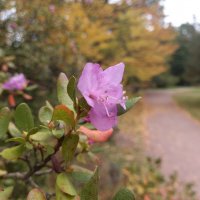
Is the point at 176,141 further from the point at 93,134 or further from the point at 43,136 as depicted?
the point at 43,136

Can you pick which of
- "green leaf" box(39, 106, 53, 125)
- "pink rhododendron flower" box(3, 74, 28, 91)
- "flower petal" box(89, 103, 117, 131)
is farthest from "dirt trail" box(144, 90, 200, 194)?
"flower petal" box(89, 103, 117, 131)

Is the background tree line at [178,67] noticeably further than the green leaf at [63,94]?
Yes

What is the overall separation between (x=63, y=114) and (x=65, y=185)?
20 cm

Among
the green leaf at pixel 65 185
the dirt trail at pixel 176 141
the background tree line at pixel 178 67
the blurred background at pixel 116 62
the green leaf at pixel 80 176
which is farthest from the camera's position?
the background tree line at pixel 178 67

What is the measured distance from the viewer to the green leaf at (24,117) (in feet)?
3.10

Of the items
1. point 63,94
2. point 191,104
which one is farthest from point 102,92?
point 191,104

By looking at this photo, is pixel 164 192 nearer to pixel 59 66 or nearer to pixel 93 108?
pixel 59 66

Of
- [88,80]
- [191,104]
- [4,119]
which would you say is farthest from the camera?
[191,104]

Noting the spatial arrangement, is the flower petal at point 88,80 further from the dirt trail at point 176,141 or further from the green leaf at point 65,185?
the dirt trail at point 176,141

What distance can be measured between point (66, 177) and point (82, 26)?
4979 millimetres

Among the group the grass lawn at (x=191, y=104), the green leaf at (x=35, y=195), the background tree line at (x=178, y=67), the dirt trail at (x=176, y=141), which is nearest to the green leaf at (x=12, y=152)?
the green leaf at (x=35, y=195)

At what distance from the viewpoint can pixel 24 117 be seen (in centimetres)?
95

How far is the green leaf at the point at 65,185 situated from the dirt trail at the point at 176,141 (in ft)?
17.2

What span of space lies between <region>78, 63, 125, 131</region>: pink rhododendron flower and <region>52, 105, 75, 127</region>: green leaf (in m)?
0.05
